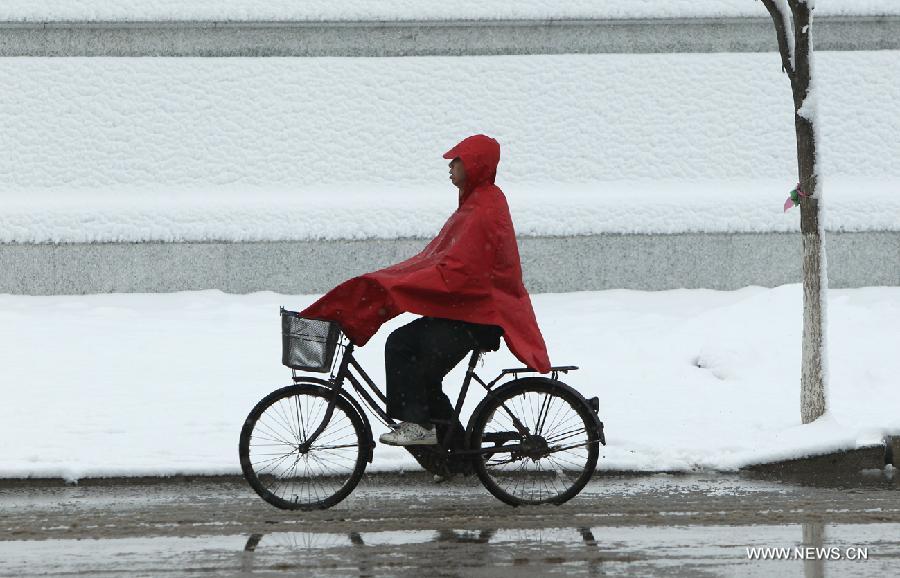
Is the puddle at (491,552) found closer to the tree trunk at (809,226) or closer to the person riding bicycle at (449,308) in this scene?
the person riding bicycle at (449,308)

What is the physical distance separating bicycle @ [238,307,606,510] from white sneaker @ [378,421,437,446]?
0.10 m

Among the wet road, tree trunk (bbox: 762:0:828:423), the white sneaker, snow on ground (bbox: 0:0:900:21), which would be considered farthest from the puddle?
snow on ground (bbox: 0:0:900:21)


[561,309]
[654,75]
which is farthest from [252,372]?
[654,75]

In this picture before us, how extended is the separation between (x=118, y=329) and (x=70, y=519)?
5.65m

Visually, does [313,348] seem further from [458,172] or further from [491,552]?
[491,552]

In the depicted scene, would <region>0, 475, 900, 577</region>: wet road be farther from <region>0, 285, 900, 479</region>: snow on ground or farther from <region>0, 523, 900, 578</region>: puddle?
<region>0, 285, 900, 479</region>: snow on ground

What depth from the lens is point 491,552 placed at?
5832mm

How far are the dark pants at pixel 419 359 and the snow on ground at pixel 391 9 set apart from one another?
8385mm

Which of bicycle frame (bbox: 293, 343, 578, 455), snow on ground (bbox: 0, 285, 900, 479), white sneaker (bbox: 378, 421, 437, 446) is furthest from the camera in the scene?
snow on ground (bbox: 0, 285, 900, 479)

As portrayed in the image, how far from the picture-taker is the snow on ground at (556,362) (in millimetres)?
8711

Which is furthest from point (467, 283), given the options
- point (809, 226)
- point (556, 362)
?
point (556, 362)

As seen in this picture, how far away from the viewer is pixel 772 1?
9.42 meters

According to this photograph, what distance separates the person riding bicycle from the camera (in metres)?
6.86

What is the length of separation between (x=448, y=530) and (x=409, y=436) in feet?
2.30
